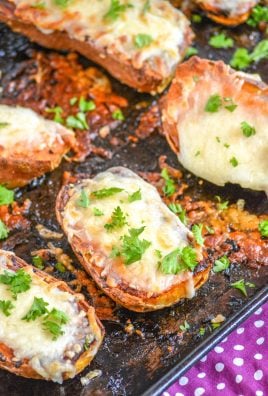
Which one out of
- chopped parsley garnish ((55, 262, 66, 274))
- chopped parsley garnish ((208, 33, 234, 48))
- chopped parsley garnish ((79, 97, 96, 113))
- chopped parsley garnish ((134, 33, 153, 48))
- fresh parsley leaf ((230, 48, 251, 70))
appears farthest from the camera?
chopped parsley garnish ((208, 33, 234, 48))

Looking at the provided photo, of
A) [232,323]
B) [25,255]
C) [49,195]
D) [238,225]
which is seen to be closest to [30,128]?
[49,195]

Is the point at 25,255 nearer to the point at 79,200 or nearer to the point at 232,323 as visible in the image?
the point at 79,200

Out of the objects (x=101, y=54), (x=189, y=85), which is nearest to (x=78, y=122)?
(x=101, y=54)

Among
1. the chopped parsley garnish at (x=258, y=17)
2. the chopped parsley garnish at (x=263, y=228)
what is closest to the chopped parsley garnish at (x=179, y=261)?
the chopped parsley garnish at (x=263, y=228)

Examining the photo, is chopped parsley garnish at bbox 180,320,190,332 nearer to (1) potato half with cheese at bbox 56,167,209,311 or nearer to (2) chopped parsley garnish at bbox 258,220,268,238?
(1) potato half with cheese at bbox 56,167,209,311

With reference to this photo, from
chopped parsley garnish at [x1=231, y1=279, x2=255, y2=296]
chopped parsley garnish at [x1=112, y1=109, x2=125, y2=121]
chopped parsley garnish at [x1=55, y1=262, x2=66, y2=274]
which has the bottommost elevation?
chopped parsley garnish at [x1=55, y1=262, x2=66, y2=274]

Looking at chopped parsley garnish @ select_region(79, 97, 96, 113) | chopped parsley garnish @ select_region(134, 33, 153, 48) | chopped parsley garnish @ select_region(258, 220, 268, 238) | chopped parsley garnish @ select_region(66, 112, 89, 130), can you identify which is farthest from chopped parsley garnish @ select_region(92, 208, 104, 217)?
chopped parsley garnish @ select_region(134, 33, 153, 48)
